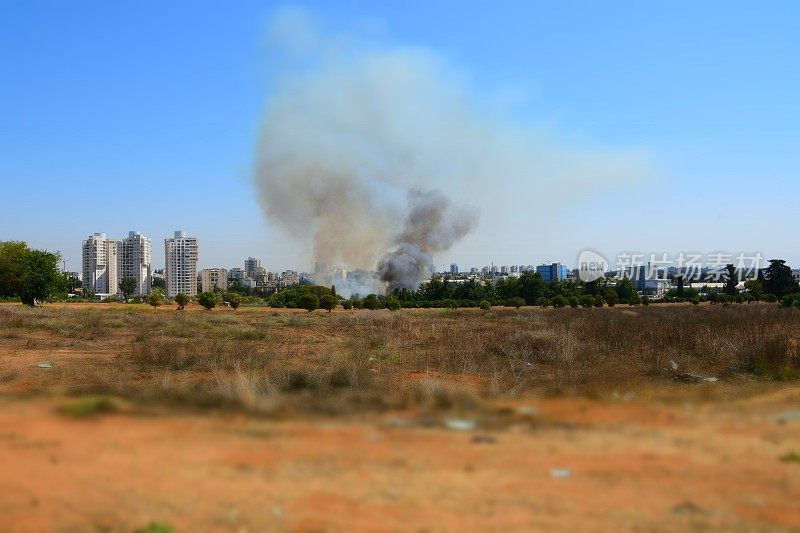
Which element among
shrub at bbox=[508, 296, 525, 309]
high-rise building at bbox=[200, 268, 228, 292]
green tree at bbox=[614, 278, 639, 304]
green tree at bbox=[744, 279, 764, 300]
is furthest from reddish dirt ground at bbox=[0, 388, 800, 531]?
high-rise building at bbox=[200, 268, 228, 292]

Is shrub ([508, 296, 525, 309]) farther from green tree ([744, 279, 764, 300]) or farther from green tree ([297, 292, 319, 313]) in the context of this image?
green tree ([744, 279, 764, 300])

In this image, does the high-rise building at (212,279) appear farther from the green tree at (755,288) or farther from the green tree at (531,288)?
the green tree at (755,288)

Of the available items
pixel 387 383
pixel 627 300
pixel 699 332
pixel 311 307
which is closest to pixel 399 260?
pixel 627 300

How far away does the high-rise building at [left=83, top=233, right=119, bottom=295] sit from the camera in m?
155

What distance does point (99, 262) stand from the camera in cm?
15762

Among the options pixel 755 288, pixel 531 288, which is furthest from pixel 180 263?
pixel 755 288

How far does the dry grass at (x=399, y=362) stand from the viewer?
9.23 m

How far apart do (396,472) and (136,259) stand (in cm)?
16779

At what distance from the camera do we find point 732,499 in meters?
4.19

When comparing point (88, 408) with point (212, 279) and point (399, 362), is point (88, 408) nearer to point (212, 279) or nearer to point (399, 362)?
point (399, 362)

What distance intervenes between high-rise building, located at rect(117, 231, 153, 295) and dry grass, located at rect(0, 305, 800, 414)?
460 feet

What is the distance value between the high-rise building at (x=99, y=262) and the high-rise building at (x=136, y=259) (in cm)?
201

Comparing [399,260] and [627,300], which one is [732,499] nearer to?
[627,300]

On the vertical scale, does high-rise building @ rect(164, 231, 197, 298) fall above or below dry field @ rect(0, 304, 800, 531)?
above
